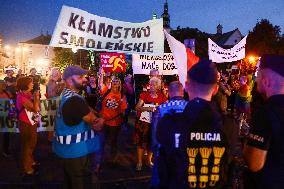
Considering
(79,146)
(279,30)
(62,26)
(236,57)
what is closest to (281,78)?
(79,146)

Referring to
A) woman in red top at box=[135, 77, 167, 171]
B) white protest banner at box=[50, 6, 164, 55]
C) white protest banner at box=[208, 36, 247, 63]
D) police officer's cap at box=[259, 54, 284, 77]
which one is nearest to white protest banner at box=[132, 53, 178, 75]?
white protest banner at box=[208, 36, 247, 63]

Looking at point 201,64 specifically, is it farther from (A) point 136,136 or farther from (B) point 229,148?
(A) point 136,136

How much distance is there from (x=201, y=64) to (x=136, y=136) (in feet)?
20.3

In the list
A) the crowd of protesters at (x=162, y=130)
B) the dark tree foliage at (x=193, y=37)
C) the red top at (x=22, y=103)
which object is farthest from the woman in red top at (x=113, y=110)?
the dark tree foliage at (x=193, y=37)

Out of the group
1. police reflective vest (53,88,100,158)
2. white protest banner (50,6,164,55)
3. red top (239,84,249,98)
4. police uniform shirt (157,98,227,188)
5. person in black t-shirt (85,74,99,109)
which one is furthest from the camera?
person in black t-shirt (85,74,99,109)

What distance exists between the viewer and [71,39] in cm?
830

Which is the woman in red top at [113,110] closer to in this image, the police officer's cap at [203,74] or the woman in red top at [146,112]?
the woman in red top at [146,112]

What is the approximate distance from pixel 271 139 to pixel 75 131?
2.72 metres

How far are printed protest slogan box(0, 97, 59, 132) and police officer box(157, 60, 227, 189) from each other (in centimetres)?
723

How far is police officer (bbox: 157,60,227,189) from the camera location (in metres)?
2.99

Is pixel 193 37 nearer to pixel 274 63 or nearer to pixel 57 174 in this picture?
pixel 57 174

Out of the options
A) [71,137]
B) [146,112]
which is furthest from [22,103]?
[71,137]

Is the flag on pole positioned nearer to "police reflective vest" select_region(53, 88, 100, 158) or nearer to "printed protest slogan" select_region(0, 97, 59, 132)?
"police reflective vest" select_region(53, 88, 100, 158)

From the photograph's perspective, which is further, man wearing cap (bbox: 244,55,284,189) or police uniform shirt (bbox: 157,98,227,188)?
man wearing cap (bbox: 244,55,284,189)
